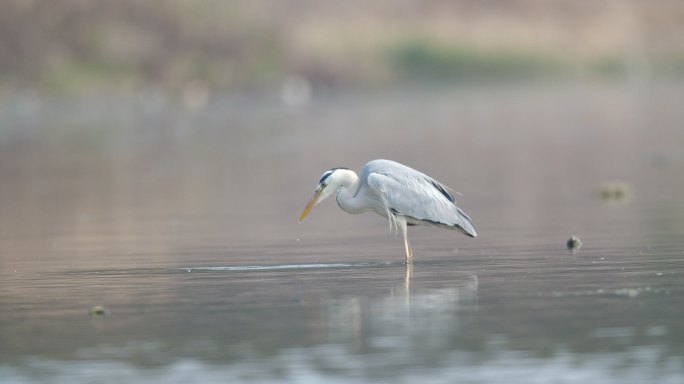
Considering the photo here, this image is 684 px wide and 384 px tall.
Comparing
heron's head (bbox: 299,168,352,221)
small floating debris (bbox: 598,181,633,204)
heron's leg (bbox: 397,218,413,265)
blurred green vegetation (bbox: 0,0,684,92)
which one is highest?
blurred green vegetation (bbox: 0,0,684,92)

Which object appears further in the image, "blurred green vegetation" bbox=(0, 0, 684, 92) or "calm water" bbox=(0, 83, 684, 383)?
"blurred green vegetation" bbox=(0, 0, 684, 92)

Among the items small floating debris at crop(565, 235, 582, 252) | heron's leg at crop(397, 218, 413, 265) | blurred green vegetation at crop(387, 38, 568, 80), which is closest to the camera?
heron's leg at crop(397, 218, 413, 265)

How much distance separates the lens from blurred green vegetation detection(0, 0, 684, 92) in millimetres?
50438

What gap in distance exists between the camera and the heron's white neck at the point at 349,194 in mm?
12969

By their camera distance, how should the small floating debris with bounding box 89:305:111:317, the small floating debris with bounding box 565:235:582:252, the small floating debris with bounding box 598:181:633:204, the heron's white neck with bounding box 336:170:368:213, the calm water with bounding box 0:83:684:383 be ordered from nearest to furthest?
the calm water with bounding box 0:83:684:383, the small floating debris with bounding box 89:305:111:317, the heron's white neck with bounding box 336:170:368:213, the small floating debris with bounding box 565:235:582:252, the small floating debris with bounding box 598:181:633:204

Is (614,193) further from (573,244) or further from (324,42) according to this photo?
(324,42)

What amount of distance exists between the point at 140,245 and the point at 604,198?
18.9ft

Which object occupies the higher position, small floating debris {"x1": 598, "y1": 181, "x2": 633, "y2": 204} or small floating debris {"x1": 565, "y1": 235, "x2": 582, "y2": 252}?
small floating debris {"x1": 598, "y1": 181, "x2": 633, "y2": 204}

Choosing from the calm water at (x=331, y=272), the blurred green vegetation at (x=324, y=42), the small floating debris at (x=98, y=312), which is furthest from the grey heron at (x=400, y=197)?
the blurred green vegetation at (x=324, y=42)

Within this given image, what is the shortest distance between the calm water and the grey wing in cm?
30

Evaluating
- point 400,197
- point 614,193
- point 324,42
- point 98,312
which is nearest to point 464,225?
point 400,197

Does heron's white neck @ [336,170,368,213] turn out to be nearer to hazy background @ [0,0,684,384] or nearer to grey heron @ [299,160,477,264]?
grey heron @ [299,160,477,264]

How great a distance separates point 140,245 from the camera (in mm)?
14797

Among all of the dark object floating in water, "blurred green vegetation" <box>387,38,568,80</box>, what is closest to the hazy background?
the dark object floating in water
